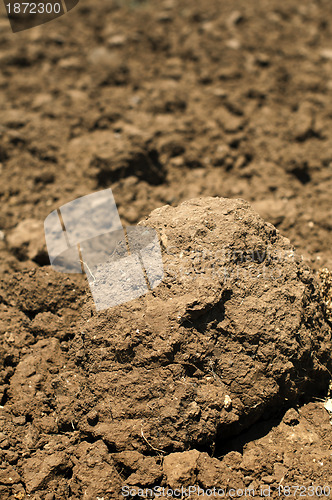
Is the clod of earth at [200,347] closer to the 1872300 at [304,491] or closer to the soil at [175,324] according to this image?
the soil at [175,324]

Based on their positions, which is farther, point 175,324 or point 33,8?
point 33,8

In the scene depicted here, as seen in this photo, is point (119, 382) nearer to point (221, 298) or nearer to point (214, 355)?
point (214, 355)

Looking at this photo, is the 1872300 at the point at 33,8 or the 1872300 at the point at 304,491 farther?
the 1872300 at the point at 33,8

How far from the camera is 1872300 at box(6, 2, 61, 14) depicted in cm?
444

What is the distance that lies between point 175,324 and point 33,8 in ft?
12.9

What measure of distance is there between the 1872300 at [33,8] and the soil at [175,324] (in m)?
1.40

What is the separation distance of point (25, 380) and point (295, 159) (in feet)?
8.33

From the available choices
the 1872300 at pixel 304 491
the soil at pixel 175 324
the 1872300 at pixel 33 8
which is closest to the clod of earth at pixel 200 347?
the soil at pixel 175 324

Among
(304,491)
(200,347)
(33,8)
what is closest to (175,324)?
(200,347)

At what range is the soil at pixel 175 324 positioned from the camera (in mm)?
1904

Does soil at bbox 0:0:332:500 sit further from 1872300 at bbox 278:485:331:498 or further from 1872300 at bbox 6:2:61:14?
1872300 at bbox 6:2:61:14

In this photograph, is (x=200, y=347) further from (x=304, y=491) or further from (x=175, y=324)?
(x=304, y=491)

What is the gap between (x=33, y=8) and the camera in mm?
4504

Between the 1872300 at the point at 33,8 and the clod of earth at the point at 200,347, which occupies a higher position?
the 1872300 at the point at 33,8
